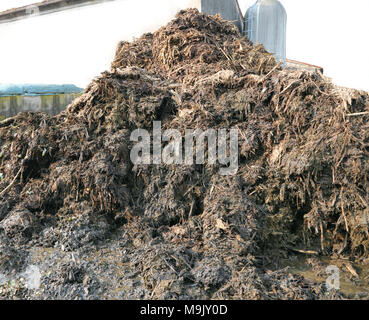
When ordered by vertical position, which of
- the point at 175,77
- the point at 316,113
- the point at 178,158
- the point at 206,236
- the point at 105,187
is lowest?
the point at 206,236

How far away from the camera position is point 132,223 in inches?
163

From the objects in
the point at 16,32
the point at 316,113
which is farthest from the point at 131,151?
the point at 16,32

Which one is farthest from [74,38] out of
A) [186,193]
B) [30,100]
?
[186,193]

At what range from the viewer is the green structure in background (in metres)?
6.95

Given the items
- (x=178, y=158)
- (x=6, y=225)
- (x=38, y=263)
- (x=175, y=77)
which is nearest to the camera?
(x=38, y=263)

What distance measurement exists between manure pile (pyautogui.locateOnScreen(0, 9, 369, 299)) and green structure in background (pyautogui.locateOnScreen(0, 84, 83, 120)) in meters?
1.98

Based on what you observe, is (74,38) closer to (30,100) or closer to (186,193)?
(30,100)

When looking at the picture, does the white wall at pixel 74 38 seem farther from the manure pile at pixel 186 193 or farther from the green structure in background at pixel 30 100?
the manure pile at pixel 186 193

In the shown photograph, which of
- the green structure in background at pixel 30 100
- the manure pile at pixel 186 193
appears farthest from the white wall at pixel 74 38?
the manure pile at pixel 186 193

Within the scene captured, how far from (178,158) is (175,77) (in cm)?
180

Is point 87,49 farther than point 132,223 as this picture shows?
Yes

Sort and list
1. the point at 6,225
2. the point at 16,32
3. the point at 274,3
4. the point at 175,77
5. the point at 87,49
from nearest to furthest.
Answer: the point at 6,225 → the point at 175,77 → the point at 87,49 → the point at 274,3 → the point at 16,32
